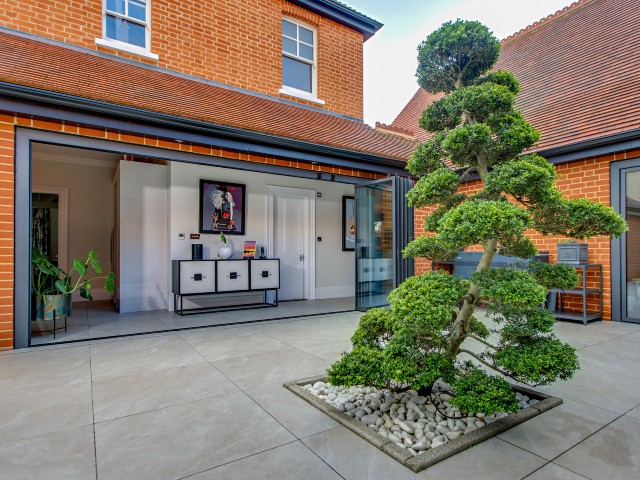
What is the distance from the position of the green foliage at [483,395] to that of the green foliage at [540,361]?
0.42 feet

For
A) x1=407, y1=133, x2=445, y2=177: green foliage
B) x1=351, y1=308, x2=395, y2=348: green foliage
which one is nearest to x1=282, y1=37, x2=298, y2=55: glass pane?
x1=407, y1=133, x2=445, y2=177: green foliage

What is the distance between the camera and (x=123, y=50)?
18.8 ft

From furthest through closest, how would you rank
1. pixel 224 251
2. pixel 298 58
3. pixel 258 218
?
1. pixel 298 58
2. pixel 258 218
3. pixel 224 251

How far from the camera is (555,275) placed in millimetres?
2404

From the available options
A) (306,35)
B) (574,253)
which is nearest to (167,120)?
(306,35)

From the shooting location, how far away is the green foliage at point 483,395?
6.47ft

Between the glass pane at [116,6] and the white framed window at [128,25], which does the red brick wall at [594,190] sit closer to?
the white framed window at [128,25]

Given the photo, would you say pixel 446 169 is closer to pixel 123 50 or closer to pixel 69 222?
pixel 123 50

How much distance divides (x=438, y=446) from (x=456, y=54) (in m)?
2.56

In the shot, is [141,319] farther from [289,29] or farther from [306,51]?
[289,29]

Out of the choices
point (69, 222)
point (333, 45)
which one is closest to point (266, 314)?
point (69, 222)

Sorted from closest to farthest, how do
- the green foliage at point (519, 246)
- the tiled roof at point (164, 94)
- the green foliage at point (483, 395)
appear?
1. the green foliage at point (483, 395)
2. the green foliage at point (519, 246)
3. the tiled roof at point (164, 94)

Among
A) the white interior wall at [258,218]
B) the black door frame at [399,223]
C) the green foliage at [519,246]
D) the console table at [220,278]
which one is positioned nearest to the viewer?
the green foliage at [519,246]

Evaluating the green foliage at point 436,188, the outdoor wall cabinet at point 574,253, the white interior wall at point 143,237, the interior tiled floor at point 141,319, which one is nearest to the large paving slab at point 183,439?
the green foliage at point 436,188
